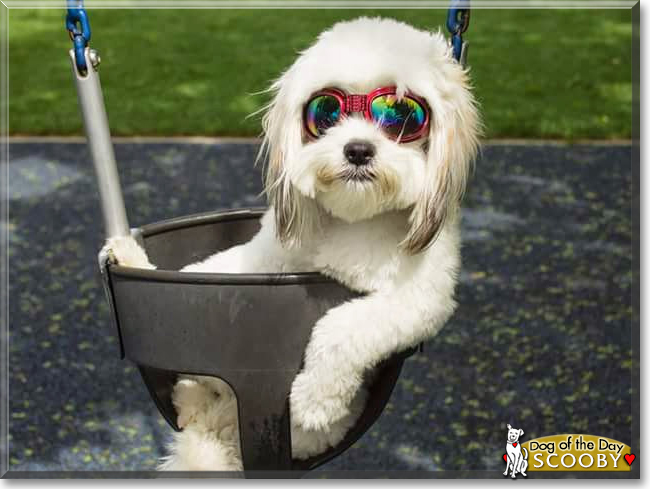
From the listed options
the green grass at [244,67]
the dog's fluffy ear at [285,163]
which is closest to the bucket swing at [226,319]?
the dog's fluffy ear at [285,163]

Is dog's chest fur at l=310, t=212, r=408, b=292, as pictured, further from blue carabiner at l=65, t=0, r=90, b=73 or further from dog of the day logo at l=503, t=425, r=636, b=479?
dog of the day logo at l=503, t=425, r=636, b=479

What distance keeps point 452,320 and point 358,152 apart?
3.05m

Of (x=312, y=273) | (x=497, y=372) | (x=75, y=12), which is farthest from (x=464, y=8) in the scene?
(x=497, y=372)

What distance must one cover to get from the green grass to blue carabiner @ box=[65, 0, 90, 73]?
556 centimetres

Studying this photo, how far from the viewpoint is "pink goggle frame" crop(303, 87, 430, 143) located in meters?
2.03

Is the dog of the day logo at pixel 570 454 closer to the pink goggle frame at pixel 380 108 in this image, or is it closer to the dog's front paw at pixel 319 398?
the dog's front paw at pixel 319 398

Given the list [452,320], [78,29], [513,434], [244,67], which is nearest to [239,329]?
[78,29]

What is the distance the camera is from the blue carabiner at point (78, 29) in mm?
2219

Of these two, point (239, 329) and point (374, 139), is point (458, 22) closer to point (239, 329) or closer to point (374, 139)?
point (374, 139)

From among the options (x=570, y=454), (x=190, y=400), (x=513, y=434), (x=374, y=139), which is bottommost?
(x=570, y=454)

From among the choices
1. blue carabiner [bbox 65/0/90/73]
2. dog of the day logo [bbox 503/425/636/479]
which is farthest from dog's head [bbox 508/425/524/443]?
blue carabiner [bbox 65/0/90/73]

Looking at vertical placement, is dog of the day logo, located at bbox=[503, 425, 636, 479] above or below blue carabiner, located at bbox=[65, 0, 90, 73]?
below

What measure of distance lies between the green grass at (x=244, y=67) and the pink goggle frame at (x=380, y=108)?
574 cm

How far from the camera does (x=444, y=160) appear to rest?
6.79 feet
